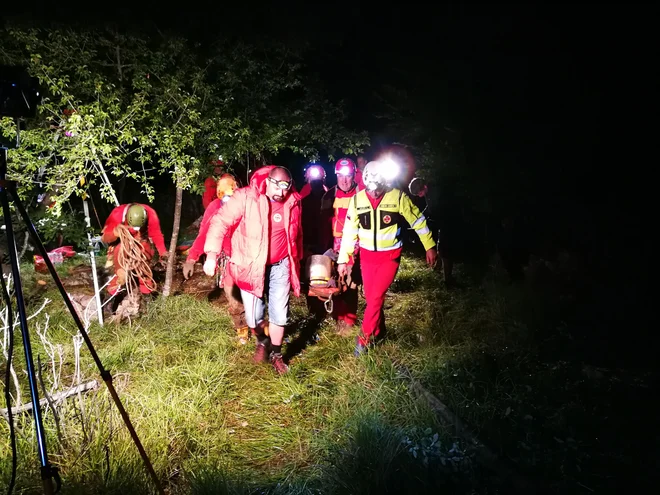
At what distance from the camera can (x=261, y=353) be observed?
4.70 metres

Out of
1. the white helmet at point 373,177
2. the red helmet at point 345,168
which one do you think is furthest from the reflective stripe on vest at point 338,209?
the white helmet at point 373,177

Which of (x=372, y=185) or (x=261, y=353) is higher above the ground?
(x=372, y=185)

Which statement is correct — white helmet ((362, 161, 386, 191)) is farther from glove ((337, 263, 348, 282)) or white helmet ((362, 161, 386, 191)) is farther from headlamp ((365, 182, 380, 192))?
glove ((337, 263, 348, 282))

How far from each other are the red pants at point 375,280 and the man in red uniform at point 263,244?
0.78 m

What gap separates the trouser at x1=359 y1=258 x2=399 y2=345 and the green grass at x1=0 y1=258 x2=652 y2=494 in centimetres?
28

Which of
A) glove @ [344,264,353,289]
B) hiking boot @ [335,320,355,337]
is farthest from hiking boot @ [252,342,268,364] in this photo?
glove @ [344,264,353,289]

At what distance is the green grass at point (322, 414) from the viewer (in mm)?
2795

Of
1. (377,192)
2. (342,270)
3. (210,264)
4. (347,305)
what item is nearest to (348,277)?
(342,270)

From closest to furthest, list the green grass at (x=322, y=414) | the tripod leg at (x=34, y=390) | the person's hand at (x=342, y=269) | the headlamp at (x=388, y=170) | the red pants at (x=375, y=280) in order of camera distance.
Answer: the tripod leg at (x=34, y=390), the green grass at (x=322, y=414), the headlamp at (x=388, y=170), the red pants at (x=375, y=280), the person's hand at (x=342, y=269)

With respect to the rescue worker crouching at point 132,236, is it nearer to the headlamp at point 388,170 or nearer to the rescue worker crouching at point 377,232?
the rescue worker crouching at point 377,232

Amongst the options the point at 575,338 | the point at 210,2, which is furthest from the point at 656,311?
the point at 210,2

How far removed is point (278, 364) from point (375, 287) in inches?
51.7

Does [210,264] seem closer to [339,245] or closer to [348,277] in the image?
[348,277]

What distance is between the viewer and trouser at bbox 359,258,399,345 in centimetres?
467
